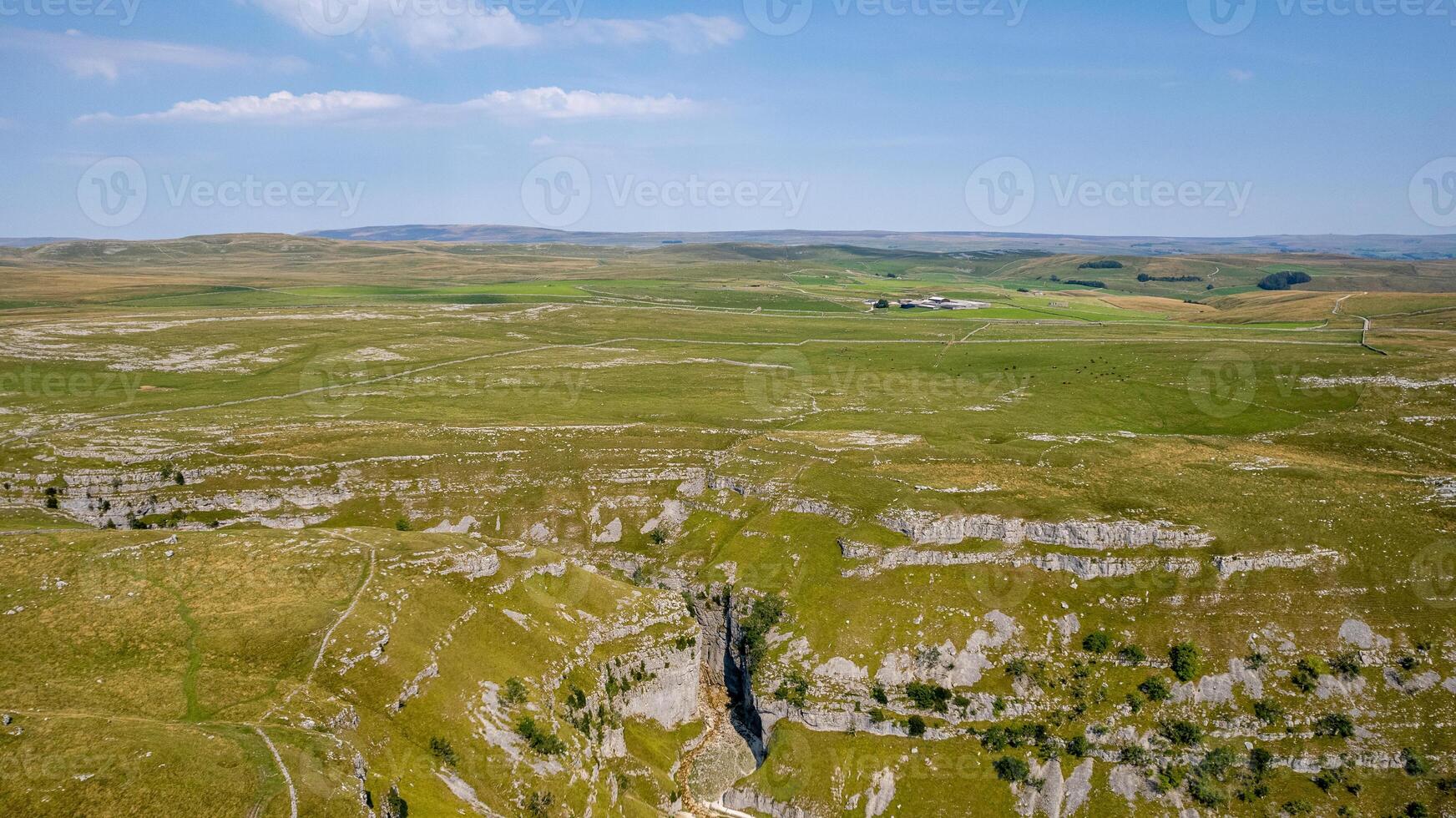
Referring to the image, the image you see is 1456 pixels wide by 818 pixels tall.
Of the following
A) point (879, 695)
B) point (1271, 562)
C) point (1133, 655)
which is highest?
point (1271, 562)

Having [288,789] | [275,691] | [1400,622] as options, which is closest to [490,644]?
[275,691]

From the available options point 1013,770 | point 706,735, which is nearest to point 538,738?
point 706,735

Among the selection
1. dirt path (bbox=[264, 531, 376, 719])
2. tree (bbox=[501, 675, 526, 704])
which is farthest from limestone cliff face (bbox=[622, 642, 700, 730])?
dirt path (bbox=[264, 531, 376, 719])

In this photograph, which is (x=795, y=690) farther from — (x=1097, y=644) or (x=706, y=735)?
(x=1097, y=644)

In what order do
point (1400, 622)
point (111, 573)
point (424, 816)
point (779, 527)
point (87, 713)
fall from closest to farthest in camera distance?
point (87, 713) → point (424, 816) → point (111, 573) → point (1400, 622) → point (779, 527)

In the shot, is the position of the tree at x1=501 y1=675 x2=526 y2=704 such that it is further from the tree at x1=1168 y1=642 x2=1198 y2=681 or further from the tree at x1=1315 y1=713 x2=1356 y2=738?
the tree at x1=1315 y1=713 x2=1356 y2=738

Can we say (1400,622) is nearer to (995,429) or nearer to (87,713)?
(995,429)
